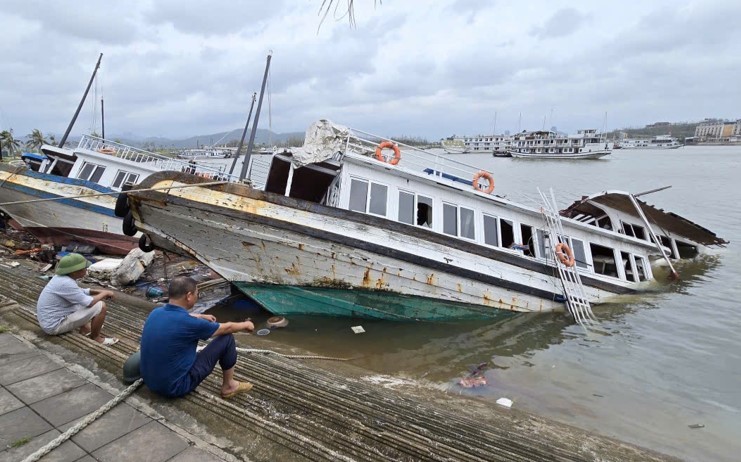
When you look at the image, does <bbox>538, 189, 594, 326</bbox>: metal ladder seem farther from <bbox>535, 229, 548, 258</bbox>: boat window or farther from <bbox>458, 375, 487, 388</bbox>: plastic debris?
<bbox>458, 375, 487, 388</bbox>: plastic debris

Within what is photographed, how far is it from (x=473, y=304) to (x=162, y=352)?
733 cm

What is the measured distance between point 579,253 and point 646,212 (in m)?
4.27

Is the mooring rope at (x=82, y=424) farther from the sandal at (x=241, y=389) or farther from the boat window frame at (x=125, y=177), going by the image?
the boat window frame at (x=125, y=177)

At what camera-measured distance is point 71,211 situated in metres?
14.2

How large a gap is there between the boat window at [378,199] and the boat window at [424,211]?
84cm

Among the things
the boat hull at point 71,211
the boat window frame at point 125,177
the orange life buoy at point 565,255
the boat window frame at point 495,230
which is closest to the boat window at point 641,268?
the orange life buoy at point 565,255

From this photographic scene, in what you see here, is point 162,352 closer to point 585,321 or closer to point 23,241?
point 585,321

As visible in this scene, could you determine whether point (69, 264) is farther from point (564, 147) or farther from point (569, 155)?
point (564, 147)

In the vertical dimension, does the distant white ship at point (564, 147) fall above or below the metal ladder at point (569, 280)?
above

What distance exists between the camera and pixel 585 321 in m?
10.5

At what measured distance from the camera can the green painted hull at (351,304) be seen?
9.16 meters

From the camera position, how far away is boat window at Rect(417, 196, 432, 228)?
31.6ft

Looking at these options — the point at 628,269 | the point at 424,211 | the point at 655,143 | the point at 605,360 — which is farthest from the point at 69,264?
the point at 655,143

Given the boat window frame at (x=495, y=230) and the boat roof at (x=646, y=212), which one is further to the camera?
the boat roof at (x=646, y=212)
